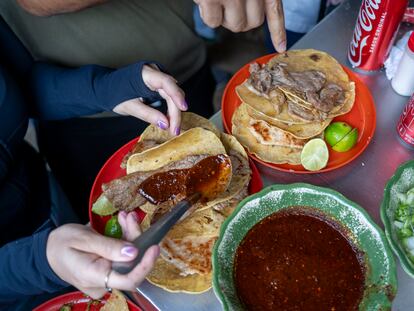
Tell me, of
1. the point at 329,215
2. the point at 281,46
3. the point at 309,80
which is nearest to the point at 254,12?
the point at 281,46

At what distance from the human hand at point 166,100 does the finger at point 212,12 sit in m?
0.21

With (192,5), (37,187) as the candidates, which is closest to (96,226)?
(37,187)

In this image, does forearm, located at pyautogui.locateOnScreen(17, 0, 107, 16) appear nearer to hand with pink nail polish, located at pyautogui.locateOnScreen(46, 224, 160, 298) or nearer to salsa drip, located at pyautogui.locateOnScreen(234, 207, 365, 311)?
hand with pink nail polish, located at pyautogui.locateOnScreen(46, 224, 160, 298)

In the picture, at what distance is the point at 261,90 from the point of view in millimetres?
1524

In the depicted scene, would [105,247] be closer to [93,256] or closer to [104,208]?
[93,256]

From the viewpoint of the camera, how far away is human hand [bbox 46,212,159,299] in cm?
100

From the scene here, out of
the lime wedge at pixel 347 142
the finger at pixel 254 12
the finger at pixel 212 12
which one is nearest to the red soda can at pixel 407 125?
the lime wedge at pixel 347 142

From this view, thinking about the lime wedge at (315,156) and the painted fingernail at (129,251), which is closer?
the painted fingernail at (129,251)

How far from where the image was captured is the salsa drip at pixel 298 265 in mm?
1130

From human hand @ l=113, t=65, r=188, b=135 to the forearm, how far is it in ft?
0.99

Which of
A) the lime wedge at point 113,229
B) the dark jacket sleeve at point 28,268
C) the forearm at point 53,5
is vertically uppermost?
the forearm at point 53,5

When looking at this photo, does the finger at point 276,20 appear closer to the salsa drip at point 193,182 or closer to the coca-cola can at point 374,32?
the coca-cola can at point 374,32

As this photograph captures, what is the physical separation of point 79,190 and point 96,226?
760 millimetres

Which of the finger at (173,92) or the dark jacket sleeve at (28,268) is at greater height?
the finger at (173,92)
